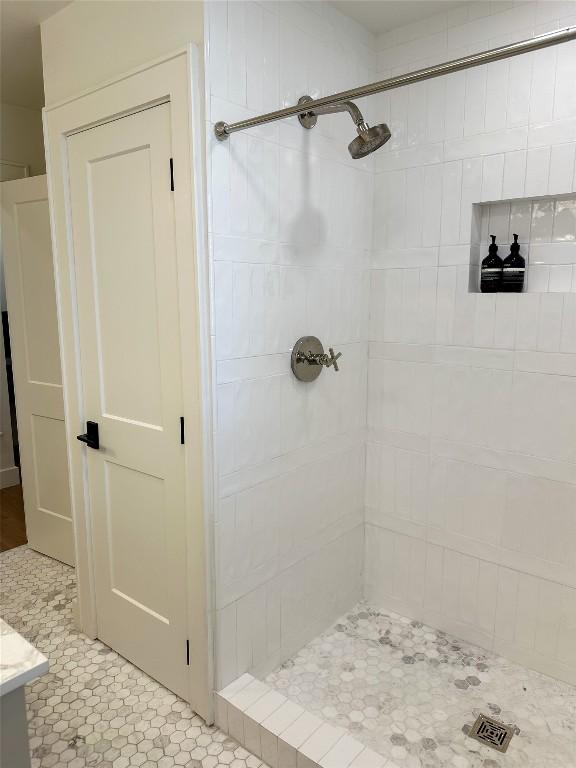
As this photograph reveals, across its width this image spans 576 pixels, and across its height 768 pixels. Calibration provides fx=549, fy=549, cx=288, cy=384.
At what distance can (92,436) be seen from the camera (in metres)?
2.00

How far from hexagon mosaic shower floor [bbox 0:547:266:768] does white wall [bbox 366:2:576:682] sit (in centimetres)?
98

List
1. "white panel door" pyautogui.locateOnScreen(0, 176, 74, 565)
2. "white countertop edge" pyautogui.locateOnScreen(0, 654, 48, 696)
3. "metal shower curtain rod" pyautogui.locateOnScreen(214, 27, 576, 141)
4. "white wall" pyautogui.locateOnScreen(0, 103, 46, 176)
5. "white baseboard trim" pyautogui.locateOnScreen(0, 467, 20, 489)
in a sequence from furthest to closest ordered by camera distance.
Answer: "white baseboard trim" pyautogui.locateOnScreen(0, 467, 20, 489), "white wall" pyautogui.locateOnScreen(0, 103, 46, 176), "white panel door" pyautogui.locateOnScreen(0, 176, 74, 565), "metal shower curtain rod" pyautogui.locateOnScreen(214, 27, 576, 141), "white countertop edge" pyautogui.locateOnScreen(0, 654, 48, 696)

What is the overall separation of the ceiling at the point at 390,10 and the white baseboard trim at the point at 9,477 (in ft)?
11.1

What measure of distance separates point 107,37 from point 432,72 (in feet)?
3.56

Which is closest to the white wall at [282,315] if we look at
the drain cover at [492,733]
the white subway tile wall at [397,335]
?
the white subway tile wall at [397,335]

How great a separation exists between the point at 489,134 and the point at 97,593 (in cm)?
221

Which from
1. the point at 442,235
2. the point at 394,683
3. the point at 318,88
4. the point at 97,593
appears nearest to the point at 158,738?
the point at 97,593

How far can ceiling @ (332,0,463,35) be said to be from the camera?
1.82 metres

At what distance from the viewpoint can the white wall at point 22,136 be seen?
9.38 feet

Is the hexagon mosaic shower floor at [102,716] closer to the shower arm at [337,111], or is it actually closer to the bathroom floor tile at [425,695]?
the bathroom floor tile at [425,695]

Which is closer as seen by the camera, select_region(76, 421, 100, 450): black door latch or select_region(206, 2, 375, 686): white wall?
select_region(206, 2, 375, 686): white wall

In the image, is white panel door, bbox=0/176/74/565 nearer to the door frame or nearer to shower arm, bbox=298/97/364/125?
the door frame

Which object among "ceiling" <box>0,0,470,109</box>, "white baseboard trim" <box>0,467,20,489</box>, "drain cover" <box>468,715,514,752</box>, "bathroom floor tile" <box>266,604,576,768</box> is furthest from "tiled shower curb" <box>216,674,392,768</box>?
"white baseboard trim" <box>0,467,20,489</box>

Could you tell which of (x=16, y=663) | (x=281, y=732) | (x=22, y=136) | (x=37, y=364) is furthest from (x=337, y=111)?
(x=22, y=136)
